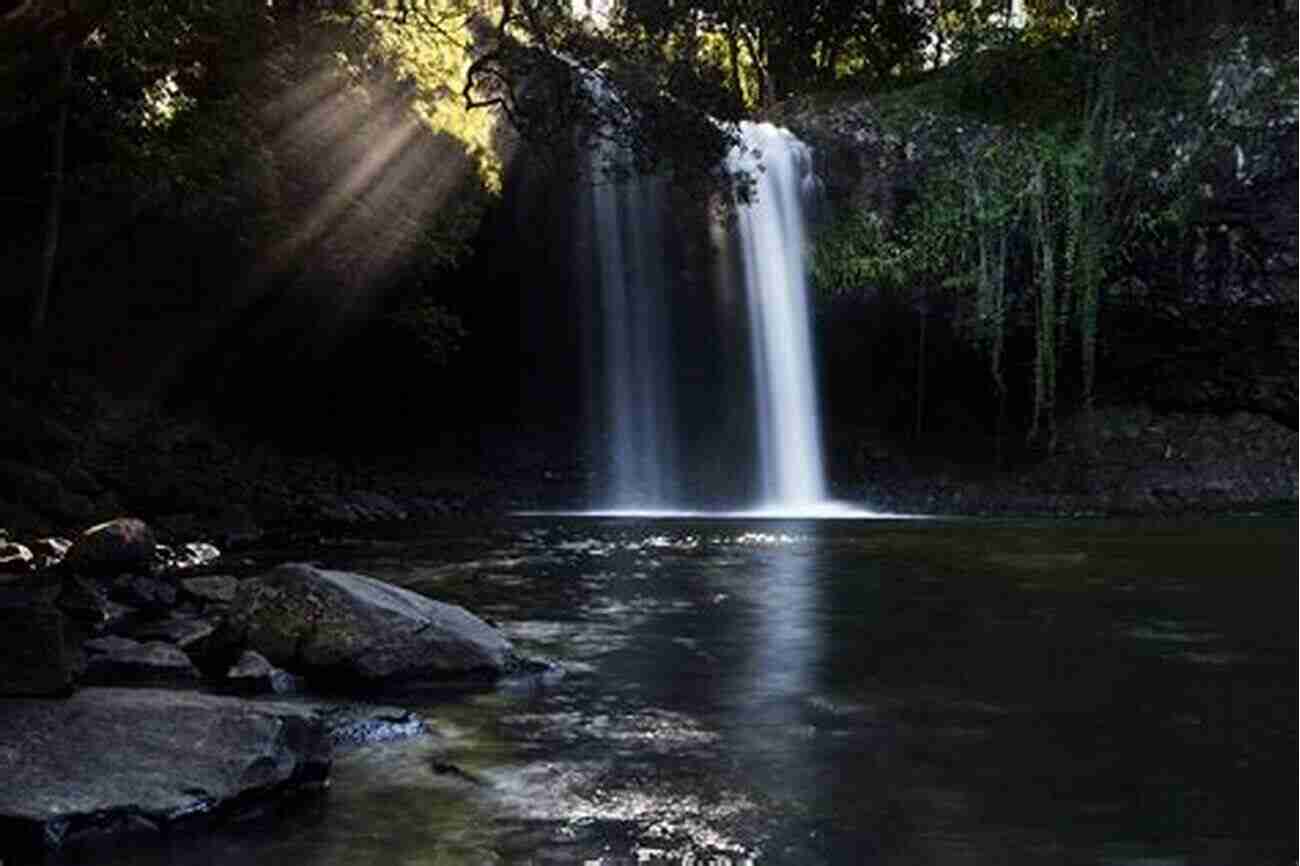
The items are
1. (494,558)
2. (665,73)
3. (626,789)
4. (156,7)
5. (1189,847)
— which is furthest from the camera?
(494,558)

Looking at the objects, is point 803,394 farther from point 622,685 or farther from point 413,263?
point 622,685

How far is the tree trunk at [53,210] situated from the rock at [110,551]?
280 inches

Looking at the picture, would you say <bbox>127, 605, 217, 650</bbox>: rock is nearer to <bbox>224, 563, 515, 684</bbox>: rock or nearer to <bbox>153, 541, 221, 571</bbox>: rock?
<bbox>224, 563, 515, 684</bbox>: rock

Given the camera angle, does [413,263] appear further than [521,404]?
No

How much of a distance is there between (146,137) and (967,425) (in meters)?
16.9

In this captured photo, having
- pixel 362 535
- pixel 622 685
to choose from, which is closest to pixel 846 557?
pixel 362 535

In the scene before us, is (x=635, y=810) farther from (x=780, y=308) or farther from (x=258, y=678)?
(x=780, y=308)

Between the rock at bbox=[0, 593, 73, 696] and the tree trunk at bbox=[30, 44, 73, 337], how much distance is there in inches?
506

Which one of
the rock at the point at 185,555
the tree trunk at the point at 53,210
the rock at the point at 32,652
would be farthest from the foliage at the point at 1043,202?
the rock at the point at 32,652

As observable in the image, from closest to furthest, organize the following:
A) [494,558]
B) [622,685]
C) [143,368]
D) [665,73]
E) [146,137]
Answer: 1. [622,685]
2. [665,73]
3. [494,558]
4. [146,137]
5. [143,368]

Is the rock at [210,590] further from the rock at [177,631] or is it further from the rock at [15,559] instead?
the rock at [15,559]

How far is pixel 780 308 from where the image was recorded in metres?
28.2

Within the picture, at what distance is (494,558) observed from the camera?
54.5 feet

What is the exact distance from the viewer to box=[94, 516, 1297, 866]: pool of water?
19.5ft
